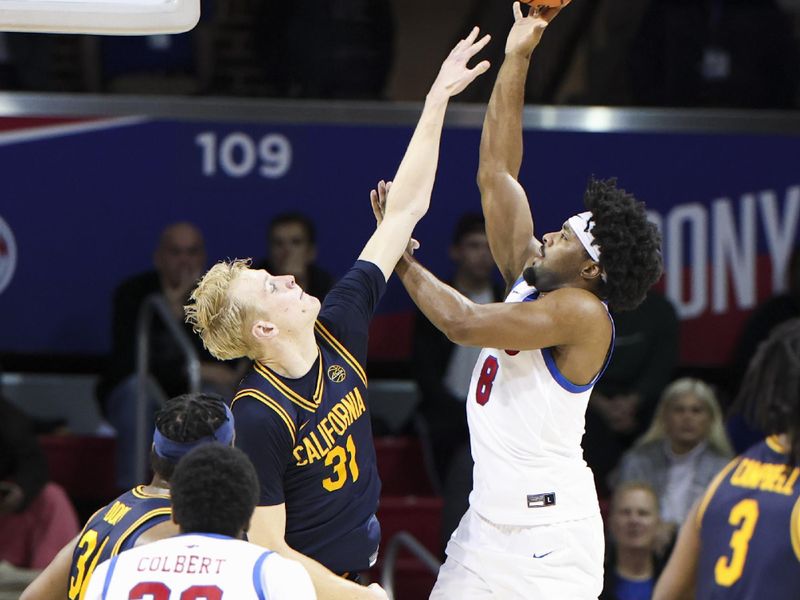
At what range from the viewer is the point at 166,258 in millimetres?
8008

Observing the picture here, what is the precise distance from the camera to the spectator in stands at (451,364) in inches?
309

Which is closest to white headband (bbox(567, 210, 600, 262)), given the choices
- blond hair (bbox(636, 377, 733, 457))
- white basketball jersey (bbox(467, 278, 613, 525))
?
white basketball jersey (bbox(467, 278, 613, 525))

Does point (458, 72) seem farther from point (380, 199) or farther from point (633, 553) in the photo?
point (633, 553)

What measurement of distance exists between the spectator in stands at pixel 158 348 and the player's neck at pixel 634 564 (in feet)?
6.86

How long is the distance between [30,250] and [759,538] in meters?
4.84

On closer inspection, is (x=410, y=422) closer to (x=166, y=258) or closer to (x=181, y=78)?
(x=166, y=258)

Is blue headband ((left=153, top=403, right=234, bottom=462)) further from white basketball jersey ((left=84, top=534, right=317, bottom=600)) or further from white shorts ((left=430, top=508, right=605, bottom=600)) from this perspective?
white shorts ((left=430, top=508, right=605, bottom=600))

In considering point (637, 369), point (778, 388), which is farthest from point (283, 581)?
point (637, 369)

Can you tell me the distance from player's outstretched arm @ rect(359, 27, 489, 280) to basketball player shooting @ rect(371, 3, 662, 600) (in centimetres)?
6

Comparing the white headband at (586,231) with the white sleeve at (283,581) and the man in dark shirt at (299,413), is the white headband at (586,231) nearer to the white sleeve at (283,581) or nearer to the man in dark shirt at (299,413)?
the man in dark shirt at (299,413)

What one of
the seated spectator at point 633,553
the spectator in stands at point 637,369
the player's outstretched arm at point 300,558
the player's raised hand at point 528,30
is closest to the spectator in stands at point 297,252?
the spectator in stands at point 637,369

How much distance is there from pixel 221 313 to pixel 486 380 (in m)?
0.92

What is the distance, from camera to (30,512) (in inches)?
292

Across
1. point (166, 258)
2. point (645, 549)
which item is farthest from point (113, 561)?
point (166, 258)
